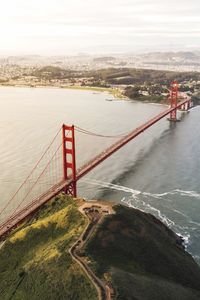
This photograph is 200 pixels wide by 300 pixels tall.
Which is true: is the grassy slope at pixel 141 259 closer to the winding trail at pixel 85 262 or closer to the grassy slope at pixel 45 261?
the winding trail at pixel 85 262

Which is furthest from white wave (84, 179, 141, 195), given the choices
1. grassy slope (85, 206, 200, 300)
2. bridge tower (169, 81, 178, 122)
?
bridge tower (169, 81, 178, 122)

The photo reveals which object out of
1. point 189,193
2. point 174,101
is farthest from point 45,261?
point 174,101

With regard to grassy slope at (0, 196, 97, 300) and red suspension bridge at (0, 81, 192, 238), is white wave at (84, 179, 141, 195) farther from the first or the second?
grassy slope at (0, 196, 97, 300)

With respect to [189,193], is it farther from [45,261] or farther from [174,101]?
[174,101]

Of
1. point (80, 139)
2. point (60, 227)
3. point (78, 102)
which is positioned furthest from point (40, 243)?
point (78, 102)

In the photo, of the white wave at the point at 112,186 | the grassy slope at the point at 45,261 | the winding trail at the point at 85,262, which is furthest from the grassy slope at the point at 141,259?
the white wave at the point at 112,186
